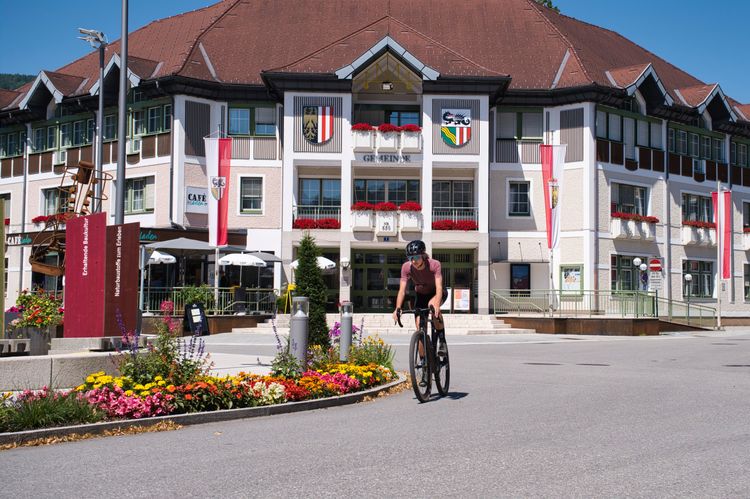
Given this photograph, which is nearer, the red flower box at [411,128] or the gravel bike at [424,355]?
the gravel bike at [424,355]


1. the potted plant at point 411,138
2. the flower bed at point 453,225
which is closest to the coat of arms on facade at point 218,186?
the potted plant at point 411,138

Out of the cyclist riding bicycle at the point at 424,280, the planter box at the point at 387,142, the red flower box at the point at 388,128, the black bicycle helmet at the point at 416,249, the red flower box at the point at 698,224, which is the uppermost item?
the red flower box at the point at 388,128

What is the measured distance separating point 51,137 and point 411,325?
21.8 m

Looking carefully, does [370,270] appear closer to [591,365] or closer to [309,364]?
[591,365]

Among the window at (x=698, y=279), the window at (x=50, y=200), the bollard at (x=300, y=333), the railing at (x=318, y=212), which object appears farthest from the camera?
the window at (x=698, y=279)

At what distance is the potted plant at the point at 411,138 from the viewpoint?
39938mm

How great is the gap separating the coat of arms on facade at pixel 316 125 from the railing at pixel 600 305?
9.68 meters

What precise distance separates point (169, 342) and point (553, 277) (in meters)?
32.6

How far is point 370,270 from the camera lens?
42.5 meters

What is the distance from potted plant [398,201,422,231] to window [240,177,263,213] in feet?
21.3

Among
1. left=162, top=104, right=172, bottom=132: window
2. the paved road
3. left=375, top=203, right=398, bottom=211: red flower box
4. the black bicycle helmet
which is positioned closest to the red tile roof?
left=162, top=104, right=172, bottom=132: window

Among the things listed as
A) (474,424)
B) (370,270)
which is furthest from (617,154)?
(474,424)

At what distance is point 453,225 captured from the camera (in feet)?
131

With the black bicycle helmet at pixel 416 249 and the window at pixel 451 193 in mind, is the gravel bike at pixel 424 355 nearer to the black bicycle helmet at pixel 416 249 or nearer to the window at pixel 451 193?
the black bicycle helmet at pixel 416 249
